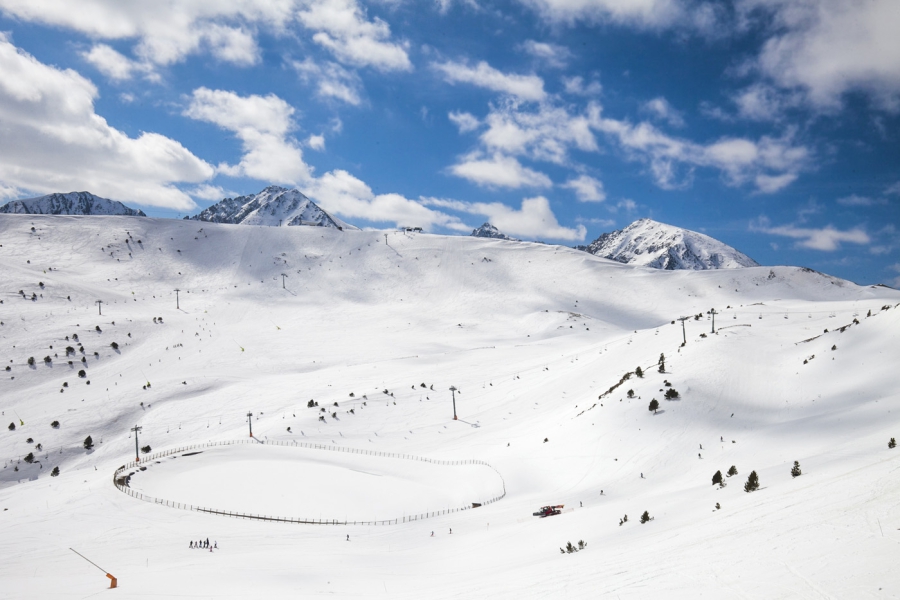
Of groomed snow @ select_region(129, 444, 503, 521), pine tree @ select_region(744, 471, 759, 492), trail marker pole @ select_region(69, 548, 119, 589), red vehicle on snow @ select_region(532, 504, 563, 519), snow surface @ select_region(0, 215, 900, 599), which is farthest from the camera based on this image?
groomed snow @ select_region(129, 444, 503, 521)

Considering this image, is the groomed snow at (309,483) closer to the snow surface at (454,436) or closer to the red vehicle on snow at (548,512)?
the snow surface at (454,436)

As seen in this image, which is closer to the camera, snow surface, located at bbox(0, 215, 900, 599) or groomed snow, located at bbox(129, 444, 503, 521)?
snow surface, located at bbox(0, 215, 900, 599)

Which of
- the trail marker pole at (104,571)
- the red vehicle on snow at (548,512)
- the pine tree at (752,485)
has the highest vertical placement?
the pine tree at (752,485)

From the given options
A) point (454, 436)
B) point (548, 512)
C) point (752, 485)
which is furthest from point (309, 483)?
point (752, 485)

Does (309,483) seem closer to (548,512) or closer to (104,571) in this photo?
(104,571)

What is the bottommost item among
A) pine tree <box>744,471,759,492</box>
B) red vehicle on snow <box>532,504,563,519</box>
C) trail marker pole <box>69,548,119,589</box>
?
red vehicle on snow <box>532,504,563,519</box>

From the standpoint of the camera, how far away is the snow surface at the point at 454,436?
14180 millimetres

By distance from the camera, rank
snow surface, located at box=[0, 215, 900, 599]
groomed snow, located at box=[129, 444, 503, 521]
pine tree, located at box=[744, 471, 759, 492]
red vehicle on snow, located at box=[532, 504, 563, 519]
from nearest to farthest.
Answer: snow surface, located at box=[0, 215, 900, 599]
pine tree, located at box=[744, 471, 759, 492]
red vehicle on snow, located at box=[532, 504, 563, 519]
groomed snow, located at box=[129, 444, 503, 521]

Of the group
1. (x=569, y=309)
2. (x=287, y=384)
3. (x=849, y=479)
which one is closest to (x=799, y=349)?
(x=849, y=479)

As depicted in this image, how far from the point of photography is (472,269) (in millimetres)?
128500

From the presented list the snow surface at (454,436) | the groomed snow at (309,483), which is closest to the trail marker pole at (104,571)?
the snow surface at (454,436)

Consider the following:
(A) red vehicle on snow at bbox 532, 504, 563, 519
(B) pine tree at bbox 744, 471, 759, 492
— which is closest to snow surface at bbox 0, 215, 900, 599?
(B) pine tree at bbox 744, 471, 759, 492

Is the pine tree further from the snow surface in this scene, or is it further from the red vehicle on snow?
A: the red vehicle on snow

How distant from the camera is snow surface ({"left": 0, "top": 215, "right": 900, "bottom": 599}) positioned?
14180 millimetres
